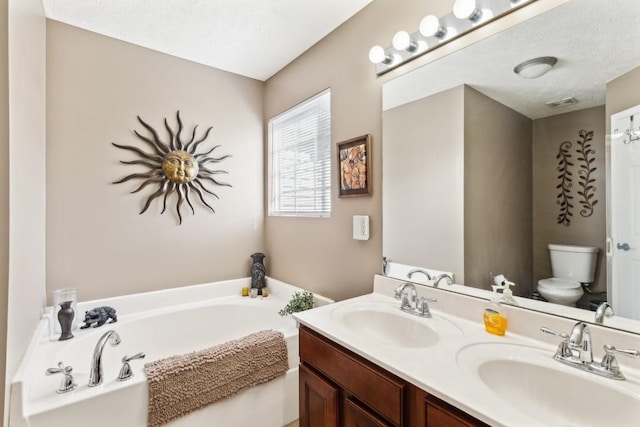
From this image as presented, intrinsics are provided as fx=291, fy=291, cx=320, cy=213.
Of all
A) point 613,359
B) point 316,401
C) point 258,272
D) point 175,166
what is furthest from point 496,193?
point 175,166

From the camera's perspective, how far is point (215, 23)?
6.50 feet

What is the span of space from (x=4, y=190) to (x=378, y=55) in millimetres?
1804

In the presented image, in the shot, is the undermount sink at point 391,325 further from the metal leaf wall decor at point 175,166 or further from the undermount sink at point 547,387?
the metal leaf wall decor at point 175,166

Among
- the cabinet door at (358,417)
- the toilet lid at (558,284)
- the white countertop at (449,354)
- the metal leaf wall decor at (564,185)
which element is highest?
the metal leaf wall decor at (564,185)

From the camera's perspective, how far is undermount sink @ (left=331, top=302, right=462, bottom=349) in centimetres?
125

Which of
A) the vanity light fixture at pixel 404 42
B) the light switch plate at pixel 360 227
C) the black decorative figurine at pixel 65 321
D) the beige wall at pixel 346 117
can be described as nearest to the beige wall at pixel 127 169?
the black decorative figurine at pixel 65 321

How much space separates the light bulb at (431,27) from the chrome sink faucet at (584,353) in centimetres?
133

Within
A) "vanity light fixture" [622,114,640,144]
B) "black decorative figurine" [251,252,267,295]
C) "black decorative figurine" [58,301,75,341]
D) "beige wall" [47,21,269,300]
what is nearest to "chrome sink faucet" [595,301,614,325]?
"vanity light fixture" [622,114,640,144]

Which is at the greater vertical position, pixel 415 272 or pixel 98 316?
pixel 415 272

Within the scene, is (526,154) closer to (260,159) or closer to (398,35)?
(398,35)

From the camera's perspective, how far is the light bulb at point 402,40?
150 cm

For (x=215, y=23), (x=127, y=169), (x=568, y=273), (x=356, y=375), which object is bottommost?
(x=356, y=375)

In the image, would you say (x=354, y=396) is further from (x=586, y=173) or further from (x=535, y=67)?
(x=535, y=67)

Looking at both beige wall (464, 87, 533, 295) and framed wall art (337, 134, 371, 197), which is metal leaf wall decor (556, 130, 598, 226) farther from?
framed wall art (337, 134, 371, 197)
